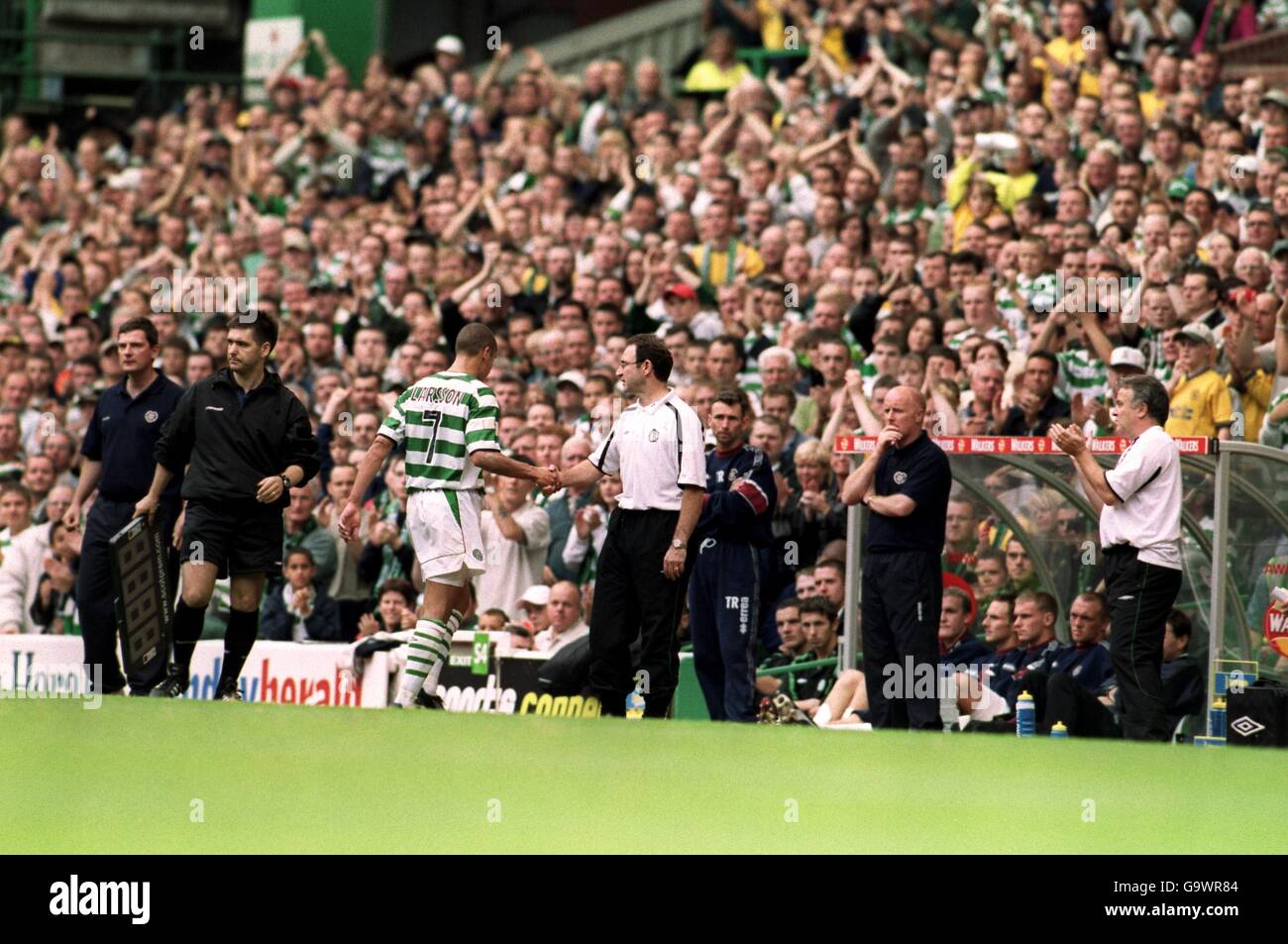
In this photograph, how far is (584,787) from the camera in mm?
8406

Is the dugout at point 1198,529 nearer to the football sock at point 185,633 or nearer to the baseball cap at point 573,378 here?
the baseball cap at point 573,378

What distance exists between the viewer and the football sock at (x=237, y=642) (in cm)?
1224

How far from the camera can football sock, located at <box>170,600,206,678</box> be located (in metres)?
12.2

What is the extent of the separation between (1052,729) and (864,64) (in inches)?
433

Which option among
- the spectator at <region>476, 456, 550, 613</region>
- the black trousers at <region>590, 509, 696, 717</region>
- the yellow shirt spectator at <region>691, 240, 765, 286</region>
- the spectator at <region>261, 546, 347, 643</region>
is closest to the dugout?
the black trousers at <region>590, 509, 696, 717</region>

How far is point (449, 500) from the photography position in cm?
1166

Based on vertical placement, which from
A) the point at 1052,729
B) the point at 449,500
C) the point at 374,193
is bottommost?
the point at 1052,729

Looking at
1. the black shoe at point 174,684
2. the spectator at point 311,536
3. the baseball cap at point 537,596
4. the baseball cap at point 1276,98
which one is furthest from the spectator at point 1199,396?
the spectator at point 311,536

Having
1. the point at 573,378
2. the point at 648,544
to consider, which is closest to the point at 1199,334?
the point at 648,544

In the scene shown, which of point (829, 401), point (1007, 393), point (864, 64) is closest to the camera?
point (1007, 393)

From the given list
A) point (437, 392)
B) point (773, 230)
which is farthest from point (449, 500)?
point (773, 230)

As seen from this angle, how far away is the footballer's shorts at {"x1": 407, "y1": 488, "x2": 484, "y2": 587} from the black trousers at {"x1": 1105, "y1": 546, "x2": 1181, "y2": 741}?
337cm

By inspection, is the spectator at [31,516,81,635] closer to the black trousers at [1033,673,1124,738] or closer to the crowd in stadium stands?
the crowd in stadium stands
